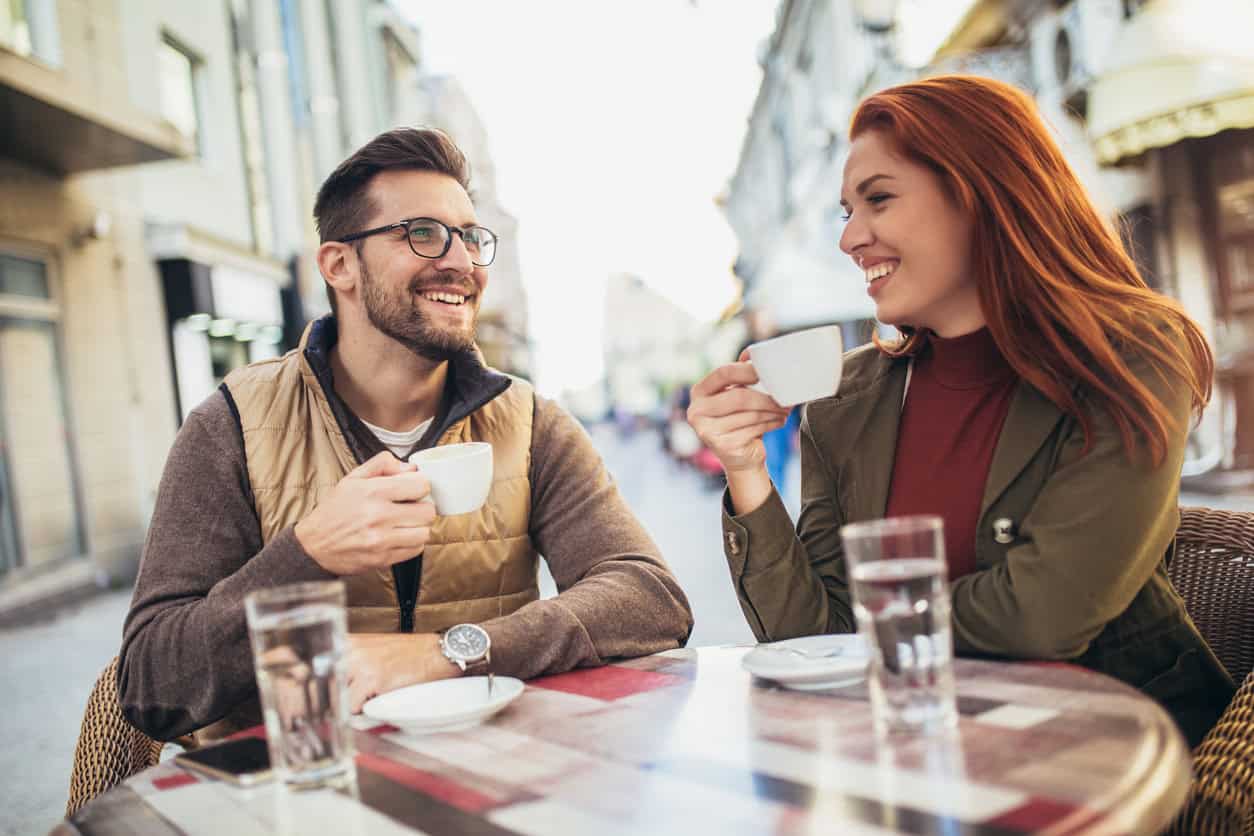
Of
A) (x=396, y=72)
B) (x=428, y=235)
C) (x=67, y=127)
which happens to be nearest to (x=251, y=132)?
(x=67, y=127)

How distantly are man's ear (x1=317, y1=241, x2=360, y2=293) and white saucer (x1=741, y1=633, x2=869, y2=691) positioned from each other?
4.51ft

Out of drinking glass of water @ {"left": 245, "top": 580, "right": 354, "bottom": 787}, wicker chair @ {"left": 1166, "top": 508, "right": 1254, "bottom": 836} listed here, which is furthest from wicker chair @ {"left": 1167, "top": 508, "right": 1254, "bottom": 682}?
drinking glass of water @ {"left": 245, "top": 580, "right": 354, "bottom": 787}

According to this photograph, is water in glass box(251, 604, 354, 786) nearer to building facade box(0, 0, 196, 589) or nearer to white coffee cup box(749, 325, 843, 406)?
white coffee cup box(749, 325, 843, 406)

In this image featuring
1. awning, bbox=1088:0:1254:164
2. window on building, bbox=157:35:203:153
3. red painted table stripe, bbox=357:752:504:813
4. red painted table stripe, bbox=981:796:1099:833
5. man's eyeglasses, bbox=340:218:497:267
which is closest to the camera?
red painted table stripe, bbox=981:796:1099:833

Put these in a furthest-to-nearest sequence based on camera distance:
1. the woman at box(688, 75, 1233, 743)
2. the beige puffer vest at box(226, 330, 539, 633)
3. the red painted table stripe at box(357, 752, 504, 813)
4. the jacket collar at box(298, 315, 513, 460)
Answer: the jacket collar at box(298, 315, 513, 460), the beige puffer vest at box(226, 330, 539, 633), the woman at box(688, 75, 1233, 743), the red painted table stripe at box(357, 752, 504, 813)

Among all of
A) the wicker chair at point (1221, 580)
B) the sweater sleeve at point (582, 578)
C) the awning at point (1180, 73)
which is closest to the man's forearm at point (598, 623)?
the sweater sleeve at point (582, 578)

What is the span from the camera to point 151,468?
1013 cm

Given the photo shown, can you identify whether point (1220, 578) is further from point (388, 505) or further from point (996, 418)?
point (388, 505)

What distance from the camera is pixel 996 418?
1.87m

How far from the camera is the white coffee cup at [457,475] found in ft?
4.95

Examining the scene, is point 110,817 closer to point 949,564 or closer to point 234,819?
point 234,819

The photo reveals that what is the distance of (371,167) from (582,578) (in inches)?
41.2

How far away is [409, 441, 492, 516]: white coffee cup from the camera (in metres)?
1.51

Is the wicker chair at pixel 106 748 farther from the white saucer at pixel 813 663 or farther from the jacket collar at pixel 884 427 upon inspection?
the jacket collar at pixel 884 427
